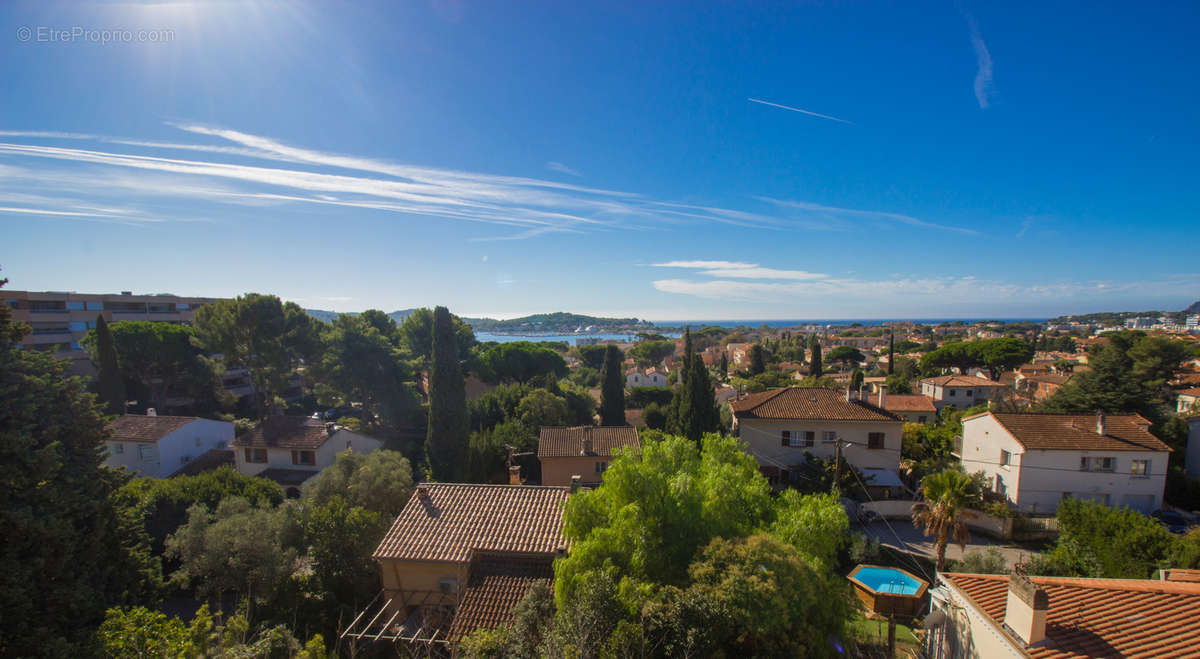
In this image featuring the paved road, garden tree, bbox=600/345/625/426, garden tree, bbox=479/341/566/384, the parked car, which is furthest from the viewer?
garden tree, bbox=479/341/566/384

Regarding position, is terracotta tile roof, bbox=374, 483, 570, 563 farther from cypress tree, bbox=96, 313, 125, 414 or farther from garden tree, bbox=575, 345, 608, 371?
garden tree, bbox=575, 345, 608, 371

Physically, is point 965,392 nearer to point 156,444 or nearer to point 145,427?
point 156,444

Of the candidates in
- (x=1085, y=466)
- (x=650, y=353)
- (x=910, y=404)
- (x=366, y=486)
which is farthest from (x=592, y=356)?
(x=1085, y=466)

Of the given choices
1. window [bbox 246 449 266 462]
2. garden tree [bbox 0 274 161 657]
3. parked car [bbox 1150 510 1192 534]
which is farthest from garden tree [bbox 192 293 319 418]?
parked car [bbox 1150 510 1192 534]

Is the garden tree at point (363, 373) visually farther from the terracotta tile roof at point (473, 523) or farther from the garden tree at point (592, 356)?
the garden tree at point (592, 356)

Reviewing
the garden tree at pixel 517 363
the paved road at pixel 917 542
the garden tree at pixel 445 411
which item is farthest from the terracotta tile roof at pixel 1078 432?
the garden tree at pixel 517 363
